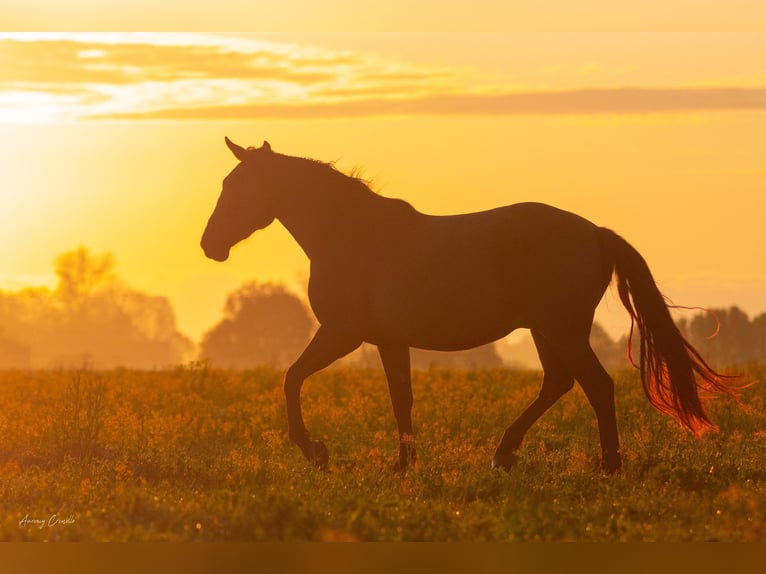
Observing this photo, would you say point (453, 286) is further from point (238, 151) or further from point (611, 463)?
point (238, 151)

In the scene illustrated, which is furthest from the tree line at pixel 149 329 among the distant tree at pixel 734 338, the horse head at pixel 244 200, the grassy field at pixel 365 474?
the horse head at pixel 244 200

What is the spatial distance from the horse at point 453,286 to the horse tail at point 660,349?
0.01 meters

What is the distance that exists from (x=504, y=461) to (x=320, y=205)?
307 cm

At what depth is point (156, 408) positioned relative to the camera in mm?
15695

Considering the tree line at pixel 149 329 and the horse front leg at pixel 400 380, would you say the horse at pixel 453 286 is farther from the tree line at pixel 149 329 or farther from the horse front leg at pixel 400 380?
the tree line at pixel 149 329

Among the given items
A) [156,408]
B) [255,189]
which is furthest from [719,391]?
[156,408]

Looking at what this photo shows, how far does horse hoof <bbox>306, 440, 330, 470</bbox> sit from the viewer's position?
10.7 metres

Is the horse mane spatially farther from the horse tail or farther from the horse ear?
the horse tail

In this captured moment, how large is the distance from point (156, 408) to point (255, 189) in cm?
532

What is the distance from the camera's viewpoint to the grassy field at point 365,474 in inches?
317

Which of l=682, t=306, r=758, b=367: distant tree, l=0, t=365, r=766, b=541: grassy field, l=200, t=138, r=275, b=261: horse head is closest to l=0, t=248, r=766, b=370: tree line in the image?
l=682, t=306, r=758, b=367: distant tree

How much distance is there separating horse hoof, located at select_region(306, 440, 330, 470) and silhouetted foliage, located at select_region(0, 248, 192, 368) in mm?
50924

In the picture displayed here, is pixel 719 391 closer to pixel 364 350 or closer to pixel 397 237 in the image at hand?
pixel 397 237

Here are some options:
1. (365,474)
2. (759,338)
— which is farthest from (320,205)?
(759,338)
